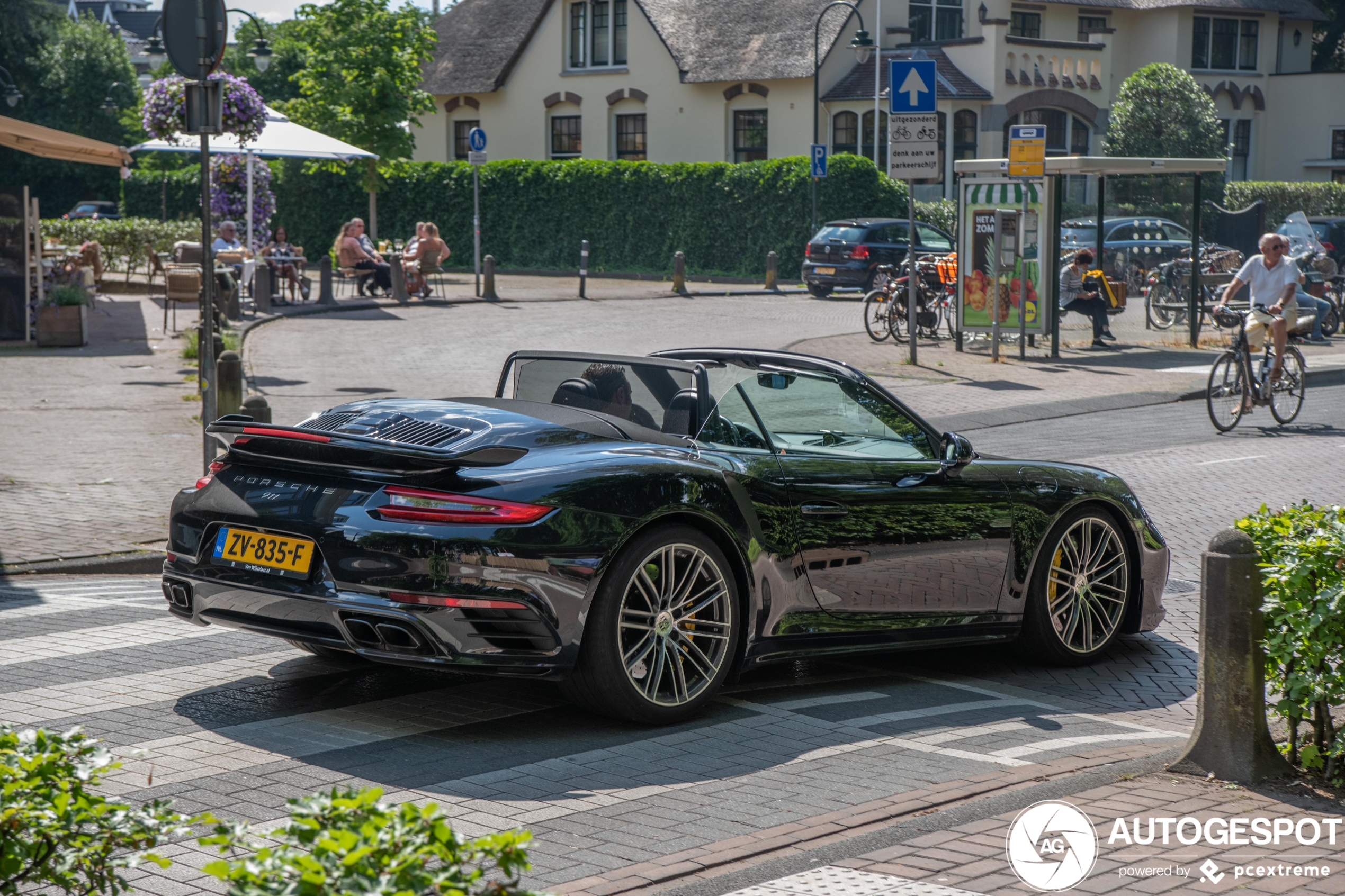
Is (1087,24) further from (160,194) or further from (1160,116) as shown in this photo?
(160,194)

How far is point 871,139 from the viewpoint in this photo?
43.8m

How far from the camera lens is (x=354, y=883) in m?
2.18

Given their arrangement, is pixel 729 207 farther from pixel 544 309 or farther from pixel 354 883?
pixel 354 883

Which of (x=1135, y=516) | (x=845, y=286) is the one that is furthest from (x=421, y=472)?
(x=845, y=286)

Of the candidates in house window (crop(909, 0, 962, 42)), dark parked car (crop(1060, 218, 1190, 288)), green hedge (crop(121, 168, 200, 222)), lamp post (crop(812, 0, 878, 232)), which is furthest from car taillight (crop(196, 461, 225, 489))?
house window (crop(909, 0, 962, 42))

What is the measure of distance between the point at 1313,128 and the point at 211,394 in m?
48.9

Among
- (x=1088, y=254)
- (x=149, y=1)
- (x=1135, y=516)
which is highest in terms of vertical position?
(x=149, y=1)

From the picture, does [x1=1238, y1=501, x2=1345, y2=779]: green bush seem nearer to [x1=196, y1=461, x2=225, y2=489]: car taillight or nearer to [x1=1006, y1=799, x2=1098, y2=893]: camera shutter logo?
[x1=1006, y1=799, x2=1098, y2=893]: camera shutter logo

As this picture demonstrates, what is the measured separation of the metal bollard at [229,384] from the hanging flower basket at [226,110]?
14.0 metres

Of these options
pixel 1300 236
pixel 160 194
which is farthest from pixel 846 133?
pixel 160 194

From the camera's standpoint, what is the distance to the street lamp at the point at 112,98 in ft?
185

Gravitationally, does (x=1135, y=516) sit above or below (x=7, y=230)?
below

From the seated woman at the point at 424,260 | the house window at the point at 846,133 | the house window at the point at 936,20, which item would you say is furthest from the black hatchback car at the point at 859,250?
the house window at the point at 936,20

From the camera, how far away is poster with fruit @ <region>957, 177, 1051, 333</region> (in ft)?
70.7
